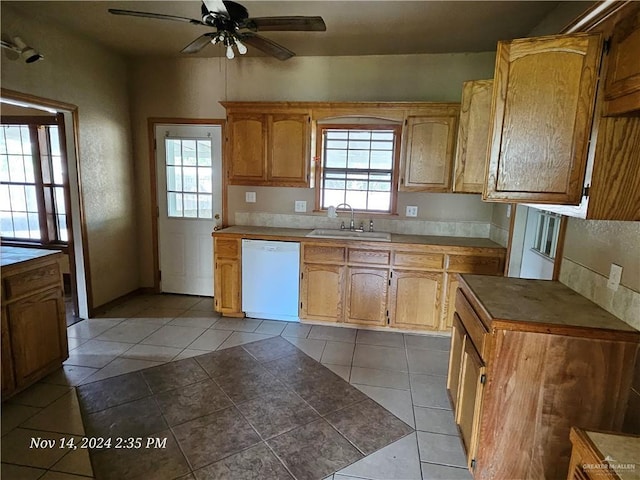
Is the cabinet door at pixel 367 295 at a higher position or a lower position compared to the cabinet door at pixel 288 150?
lower

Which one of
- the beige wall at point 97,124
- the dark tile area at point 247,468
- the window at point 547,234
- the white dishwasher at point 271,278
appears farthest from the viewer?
the white dishwasher at point 271,278

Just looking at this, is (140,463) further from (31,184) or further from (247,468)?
(31,184)

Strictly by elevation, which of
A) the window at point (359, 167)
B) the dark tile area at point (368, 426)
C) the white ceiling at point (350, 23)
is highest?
the white ceiling at point (350, 23)

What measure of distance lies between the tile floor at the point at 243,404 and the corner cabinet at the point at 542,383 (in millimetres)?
389

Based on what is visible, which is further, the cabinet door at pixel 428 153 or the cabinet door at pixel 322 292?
the cabinet door at pixel 322 292

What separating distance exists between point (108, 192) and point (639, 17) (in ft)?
14.0

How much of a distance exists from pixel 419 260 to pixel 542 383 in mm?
1818

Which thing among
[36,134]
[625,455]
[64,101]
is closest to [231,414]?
[625,455]

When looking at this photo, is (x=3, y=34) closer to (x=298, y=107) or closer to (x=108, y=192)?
(x=108, y=192)

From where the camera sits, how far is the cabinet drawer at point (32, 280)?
2.24 m

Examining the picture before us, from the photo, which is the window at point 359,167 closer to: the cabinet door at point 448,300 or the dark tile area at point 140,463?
the cabinet door at point 448,300

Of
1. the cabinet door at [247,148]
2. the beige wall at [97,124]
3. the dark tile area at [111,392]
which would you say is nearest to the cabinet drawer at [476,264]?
the cabinet door at [247,148]

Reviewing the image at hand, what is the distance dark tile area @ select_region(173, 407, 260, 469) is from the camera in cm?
188

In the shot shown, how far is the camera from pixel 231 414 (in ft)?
7.25
